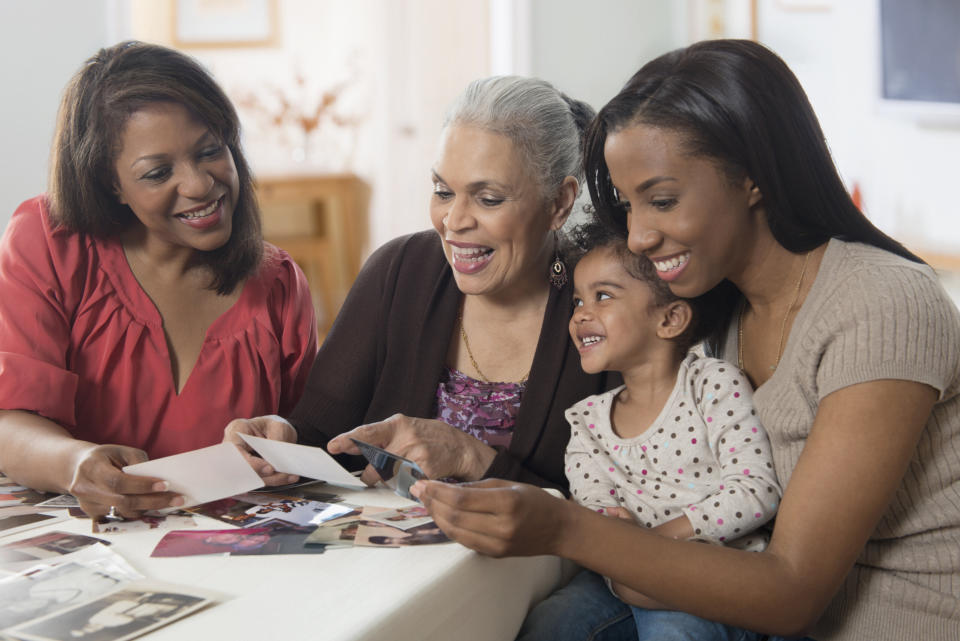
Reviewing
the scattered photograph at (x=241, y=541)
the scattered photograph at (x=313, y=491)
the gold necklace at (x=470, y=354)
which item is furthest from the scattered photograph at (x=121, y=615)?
the gold necklace at (x=470, y=354)

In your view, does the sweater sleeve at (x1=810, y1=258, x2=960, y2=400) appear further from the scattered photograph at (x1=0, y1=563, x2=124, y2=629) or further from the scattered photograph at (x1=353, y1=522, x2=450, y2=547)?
the scattered photograph at (x1=0, y1=563, x2=124, y2=629)

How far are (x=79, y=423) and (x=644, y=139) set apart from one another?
1278mm

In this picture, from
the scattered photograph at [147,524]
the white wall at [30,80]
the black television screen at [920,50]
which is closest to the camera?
the scattered photograph at [147,524]

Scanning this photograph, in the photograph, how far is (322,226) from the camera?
6.55 m

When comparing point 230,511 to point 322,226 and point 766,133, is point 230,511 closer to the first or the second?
point 766,133

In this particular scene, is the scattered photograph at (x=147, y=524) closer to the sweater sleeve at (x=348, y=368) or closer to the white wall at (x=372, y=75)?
the sweater sleeve at (x=348, y=368)

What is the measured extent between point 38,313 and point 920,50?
2920 mm

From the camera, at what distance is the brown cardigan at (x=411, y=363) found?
187 centimetres

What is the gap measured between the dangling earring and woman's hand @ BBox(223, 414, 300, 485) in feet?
2.02

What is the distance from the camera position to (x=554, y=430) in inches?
73.6

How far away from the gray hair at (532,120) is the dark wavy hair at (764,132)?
0.37 meters

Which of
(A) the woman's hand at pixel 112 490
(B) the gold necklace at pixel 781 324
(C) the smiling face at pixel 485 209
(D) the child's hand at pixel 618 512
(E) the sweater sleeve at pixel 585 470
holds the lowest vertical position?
(D) the child's hand at pixel 618 512

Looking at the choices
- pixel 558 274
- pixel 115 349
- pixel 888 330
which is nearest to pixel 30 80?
pixel 115 349

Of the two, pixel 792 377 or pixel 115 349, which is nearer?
pixel 792 377
